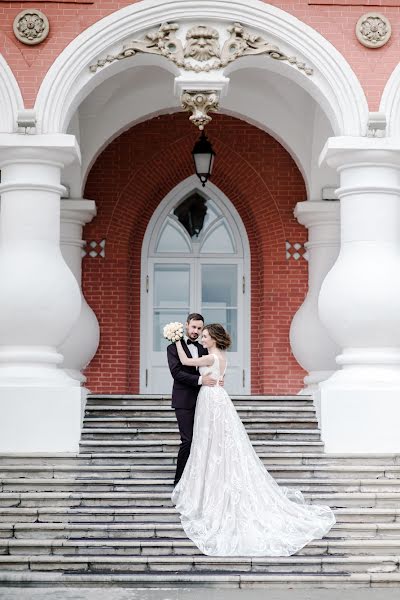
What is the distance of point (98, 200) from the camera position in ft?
54.4

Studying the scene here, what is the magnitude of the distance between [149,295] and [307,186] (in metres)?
2.69

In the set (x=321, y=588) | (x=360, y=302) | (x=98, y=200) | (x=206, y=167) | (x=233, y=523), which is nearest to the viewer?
(x=321, y=588)

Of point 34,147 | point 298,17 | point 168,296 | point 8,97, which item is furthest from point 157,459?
point 168,296

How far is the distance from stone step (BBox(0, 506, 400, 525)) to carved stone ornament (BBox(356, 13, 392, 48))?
4.89m

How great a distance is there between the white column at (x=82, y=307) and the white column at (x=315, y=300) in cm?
256

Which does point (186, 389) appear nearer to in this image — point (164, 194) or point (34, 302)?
point (34, 302)

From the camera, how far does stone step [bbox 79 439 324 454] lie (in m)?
12.0

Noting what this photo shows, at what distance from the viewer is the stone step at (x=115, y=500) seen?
11.0 meters

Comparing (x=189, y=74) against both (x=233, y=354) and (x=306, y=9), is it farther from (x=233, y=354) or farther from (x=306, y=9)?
(x=233, y=354)

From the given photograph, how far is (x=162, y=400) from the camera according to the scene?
13156mm

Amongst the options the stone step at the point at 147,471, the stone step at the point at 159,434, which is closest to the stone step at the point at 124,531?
the stone step at the point at 147,471

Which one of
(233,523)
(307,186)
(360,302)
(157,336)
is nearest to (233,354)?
(157,336)

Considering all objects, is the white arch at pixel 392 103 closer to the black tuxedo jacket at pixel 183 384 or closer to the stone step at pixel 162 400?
the stone step at pixel 162 400

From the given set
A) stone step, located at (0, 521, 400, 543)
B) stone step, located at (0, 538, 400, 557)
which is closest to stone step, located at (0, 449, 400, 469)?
stone step, located at (0, 521, 400, 543)
